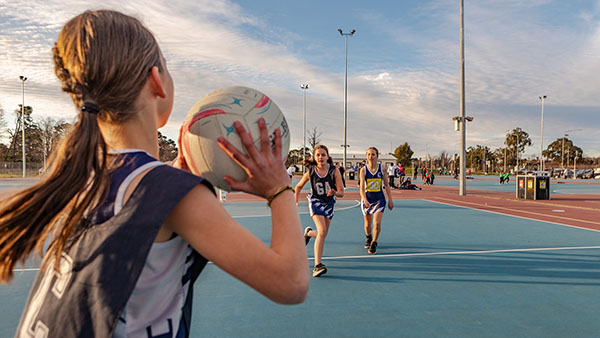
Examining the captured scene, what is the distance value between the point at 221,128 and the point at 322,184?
17.9 feet

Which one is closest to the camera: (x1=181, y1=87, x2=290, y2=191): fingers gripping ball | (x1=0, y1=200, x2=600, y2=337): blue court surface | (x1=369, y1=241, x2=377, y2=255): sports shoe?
(x1=181, y1=87, x2=290, y2=191): fingers gripping ball

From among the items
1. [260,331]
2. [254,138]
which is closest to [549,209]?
[260,331]

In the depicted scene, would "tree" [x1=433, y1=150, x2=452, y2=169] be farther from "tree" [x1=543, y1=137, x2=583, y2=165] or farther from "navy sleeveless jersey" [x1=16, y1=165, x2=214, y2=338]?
"navy sleeveless jersey" [x1=16, y1=165, x2=214, y2=338]

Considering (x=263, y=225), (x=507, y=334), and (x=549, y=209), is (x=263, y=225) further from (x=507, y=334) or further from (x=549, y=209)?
(x=549, y=209)

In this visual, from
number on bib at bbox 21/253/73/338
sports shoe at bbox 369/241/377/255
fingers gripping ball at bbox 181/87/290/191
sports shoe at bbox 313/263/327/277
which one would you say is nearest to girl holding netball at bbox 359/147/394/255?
sports shoe at bbox 369/241/377/255

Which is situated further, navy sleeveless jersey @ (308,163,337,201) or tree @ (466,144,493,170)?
tree @ (466,144,493,170)

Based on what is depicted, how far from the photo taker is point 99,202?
3.33 ft

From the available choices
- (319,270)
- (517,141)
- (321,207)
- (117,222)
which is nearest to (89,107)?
(117,222)

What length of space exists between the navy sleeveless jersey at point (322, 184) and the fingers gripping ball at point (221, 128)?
5112mm

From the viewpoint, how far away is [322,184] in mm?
6789

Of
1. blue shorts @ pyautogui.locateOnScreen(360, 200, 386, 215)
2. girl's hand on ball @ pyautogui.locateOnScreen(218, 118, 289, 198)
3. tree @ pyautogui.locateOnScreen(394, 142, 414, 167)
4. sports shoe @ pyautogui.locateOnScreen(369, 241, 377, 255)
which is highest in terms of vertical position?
tree @ pyautogui.locateOnScreen(394, 142, 414, 167)

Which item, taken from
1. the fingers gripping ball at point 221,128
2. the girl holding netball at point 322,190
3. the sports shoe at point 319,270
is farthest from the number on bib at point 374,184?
the fingers gripping ball at point 221,128

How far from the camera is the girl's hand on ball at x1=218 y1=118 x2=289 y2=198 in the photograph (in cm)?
125

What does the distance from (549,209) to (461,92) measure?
27.1ft
